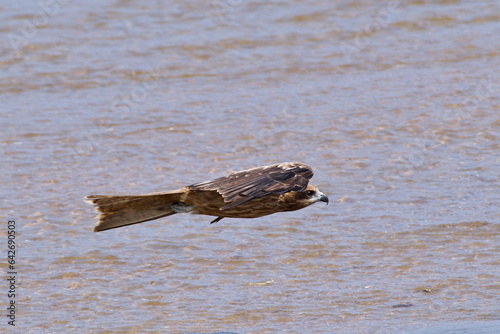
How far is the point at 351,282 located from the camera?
22.8 feet

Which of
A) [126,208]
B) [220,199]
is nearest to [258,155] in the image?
[220,199]

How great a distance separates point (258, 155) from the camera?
9.42 metres

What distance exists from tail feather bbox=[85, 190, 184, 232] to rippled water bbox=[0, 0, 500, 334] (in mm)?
516

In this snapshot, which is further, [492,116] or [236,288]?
[492,116]

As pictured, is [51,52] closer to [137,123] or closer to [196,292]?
[137,123]

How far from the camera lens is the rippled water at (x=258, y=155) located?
6664 mm

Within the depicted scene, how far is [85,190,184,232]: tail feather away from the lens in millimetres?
6621

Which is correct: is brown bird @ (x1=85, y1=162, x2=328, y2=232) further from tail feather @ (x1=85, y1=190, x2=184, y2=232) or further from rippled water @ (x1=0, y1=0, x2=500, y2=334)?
rippled water @ (x1=0, y1=0, x2=500, y2=334)

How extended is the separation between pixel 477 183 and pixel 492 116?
178 cm

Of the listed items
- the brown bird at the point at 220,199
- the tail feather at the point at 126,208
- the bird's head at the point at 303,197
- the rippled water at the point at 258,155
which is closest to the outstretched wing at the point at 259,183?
the brown bird at the point at 220,199

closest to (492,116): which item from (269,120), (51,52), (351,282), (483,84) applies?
(483,84)

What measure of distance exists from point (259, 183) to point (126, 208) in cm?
89

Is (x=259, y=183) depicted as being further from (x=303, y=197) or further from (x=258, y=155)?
(x=258, y=155)

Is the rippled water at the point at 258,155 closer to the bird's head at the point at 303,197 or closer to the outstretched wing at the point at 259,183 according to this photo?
the bird's head at the point at 303,197
